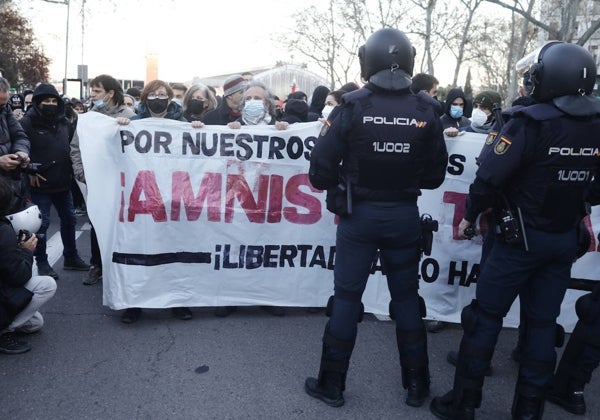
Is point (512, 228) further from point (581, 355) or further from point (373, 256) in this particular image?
point (581, 355)

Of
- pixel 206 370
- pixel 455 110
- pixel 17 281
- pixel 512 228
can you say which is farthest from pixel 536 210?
pixel 17 281

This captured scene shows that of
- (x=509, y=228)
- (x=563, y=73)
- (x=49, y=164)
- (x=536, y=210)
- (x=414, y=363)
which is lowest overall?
(x=414, y=363)

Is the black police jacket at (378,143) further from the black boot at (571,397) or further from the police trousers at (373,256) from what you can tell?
the black boot at (571,397)

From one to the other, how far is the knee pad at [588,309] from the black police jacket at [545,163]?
1.83 ft

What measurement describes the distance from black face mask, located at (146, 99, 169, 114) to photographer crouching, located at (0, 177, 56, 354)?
1.52 m

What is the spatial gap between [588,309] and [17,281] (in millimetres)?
3414

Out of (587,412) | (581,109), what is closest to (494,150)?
(581,109)

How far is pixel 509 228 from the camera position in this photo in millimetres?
2840

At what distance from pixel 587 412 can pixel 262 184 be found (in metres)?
2.65

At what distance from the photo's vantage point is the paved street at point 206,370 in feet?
9.97

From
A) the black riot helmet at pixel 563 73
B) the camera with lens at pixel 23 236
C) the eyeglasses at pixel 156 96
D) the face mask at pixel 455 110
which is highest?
the black riot helmet at pixel 563 73

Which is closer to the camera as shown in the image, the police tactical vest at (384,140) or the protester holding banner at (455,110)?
the police tactical vest at (384,140)

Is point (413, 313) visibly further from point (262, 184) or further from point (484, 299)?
point (262, 184)

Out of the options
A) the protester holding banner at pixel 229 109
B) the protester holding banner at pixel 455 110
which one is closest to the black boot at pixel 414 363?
the protester holding banner at pixel 229 109
